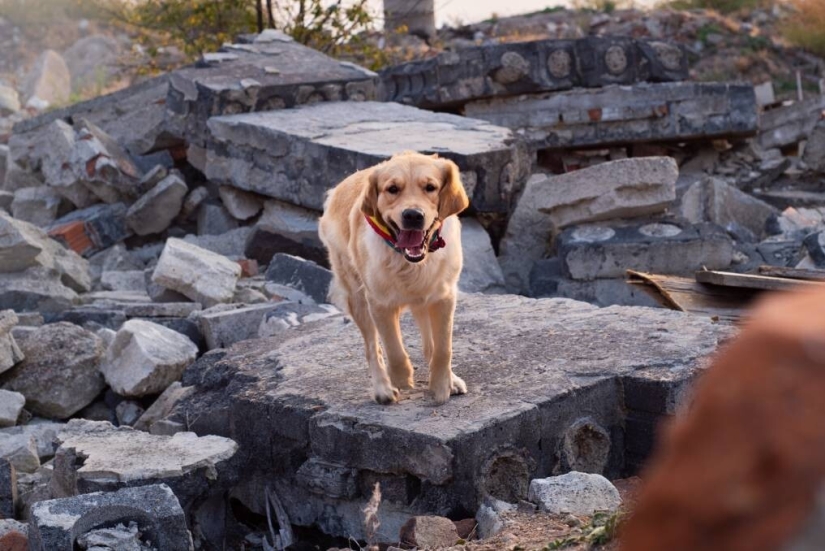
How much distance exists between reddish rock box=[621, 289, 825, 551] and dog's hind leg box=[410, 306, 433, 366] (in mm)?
4040

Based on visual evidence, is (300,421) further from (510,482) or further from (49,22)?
(49,22)

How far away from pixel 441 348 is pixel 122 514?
5.22 ft

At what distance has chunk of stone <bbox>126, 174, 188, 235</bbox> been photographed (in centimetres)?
1177

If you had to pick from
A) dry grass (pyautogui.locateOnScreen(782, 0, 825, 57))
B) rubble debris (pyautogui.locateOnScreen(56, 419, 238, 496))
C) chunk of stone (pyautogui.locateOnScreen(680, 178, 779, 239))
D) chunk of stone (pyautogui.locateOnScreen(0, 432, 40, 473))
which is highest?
dry grass (pyautogui.locateOnScreen(782, 0, 825, 57))

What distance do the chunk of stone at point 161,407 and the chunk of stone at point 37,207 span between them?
5.57 meters

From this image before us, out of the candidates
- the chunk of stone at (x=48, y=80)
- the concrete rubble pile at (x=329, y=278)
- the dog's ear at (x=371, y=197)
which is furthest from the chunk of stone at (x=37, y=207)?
the chunk of stone at (x=48, y=80)

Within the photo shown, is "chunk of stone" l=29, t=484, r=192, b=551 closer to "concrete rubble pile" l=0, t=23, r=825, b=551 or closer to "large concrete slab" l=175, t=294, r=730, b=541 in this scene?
"concrete rubble pile" l=0, t=23, r=825, b=551

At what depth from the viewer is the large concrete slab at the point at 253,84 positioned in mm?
11852

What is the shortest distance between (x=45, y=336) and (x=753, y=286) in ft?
15.3

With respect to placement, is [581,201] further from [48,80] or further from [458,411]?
[48,80]

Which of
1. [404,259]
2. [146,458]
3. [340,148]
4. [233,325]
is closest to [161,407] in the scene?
[233,325]

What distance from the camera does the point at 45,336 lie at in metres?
8.15

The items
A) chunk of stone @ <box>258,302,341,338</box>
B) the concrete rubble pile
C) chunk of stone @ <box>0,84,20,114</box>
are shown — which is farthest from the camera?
chunk of stone @ <box>0,84,20,114</box>

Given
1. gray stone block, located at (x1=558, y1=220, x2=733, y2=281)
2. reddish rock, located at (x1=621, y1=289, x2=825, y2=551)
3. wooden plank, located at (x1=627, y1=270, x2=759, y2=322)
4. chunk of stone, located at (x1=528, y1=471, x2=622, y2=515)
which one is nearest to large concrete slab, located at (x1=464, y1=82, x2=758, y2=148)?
gray stone block, located at (x1=558, y1=220, x2=733, y2=281)
